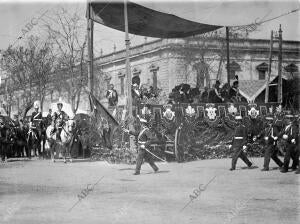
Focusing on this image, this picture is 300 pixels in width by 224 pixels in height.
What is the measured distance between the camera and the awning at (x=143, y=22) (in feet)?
52.4

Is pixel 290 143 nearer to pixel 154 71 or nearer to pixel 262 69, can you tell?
pixel 154 71

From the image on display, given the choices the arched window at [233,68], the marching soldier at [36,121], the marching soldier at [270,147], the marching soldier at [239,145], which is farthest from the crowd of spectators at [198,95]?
the arched window at [233,68]

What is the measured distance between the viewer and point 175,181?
41.6 feet

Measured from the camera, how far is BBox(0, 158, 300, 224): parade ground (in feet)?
27.2

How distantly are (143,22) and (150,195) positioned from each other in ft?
24.8

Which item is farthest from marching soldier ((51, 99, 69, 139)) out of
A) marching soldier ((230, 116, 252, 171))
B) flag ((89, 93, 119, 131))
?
marching soldier ((230, 116, 252, 171))

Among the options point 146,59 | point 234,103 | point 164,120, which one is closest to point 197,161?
point 164,120

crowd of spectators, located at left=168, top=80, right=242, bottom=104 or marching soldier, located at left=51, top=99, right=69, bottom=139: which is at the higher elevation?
crowd of spectators, located at left=168, top=80, right=242, bottom=104

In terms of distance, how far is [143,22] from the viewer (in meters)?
16.8

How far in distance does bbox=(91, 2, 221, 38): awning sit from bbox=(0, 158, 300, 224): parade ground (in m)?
4.04

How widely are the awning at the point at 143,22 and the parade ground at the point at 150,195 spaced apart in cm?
404

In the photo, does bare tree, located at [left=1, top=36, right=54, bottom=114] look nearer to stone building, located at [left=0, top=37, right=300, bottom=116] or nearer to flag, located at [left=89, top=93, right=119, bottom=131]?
stone building, located at [left=0, top=37, right=300, bottom=116]

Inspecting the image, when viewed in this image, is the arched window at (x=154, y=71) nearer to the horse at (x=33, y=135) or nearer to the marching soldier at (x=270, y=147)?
the horse at (x=33, y=135)

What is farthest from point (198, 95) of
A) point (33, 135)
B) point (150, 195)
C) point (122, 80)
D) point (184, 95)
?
point (122, 80)
